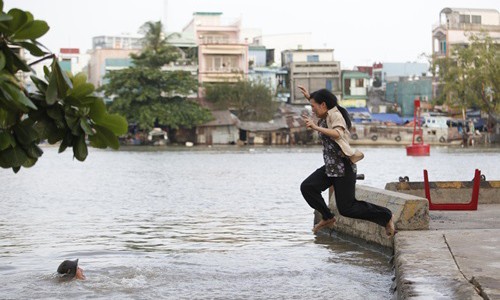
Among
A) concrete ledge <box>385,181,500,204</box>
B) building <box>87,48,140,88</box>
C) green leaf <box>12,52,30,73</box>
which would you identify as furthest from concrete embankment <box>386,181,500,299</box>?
building <box>87,48,140,88</box>

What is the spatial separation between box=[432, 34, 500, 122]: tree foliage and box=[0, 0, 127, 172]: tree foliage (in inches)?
2499

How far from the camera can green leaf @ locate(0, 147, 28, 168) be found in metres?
4.01

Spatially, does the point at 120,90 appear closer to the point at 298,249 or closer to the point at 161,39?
the point at 161,39

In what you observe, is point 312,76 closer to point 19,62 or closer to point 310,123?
point 310,123

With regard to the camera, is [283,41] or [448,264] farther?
[283,41]

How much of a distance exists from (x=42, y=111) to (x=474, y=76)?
6399cm

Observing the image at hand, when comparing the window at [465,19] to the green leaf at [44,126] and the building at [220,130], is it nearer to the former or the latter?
the building at [220,130]

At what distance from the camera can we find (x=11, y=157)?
158 inches

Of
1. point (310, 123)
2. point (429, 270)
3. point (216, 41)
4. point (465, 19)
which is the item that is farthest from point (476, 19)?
point (429, 270)

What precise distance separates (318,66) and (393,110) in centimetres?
875

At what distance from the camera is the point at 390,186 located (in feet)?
44.8

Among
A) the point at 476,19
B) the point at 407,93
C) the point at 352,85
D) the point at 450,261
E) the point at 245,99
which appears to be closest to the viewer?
the point at 450,261

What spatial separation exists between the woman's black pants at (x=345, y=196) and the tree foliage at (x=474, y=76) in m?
58.4

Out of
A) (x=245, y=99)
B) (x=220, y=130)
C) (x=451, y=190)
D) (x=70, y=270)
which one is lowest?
(x=220, y=130)
